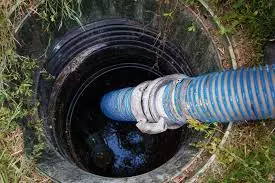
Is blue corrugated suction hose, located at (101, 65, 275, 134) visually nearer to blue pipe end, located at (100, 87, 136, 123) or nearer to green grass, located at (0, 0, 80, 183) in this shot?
blue pipe end, located at (100, 87, 136, 123)

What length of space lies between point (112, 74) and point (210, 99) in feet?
8.00

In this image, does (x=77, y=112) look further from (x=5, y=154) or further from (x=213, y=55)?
(x=213, y=55)

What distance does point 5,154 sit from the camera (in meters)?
2.70

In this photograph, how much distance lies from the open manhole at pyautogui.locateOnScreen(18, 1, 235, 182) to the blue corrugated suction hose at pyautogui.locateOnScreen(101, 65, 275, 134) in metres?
0.36

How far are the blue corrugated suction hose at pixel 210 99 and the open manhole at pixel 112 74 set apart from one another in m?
0.36

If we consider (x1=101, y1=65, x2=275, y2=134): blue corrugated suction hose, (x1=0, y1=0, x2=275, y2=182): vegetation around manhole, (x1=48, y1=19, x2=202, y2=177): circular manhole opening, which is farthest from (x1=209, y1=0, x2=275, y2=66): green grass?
(x1=48, y1=19, x2=202, y2=177): circular manhole opening

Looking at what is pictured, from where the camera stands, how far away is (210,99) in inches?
87.9

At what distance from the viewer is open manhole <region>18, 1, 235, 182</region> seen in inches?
114

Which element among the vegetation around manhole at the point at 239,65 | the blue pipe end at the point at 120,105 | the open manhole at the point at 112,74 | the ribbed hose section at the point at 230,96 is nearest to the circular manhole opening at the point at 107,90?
the open manhole at the point at 112,74

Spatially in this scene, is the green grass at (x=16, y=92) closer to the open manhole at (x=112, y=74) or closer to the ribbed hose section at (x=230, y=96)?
the open manhole at (x=112, y=74)

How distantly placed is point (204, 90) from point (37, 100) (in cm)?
173

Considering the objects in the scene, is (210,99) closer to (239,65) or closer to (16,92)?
(239,65)

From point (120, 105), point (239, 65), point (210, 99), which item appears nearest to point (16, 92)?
point (120, 105)

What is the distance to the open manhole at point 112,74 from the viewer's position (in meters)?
2.91
